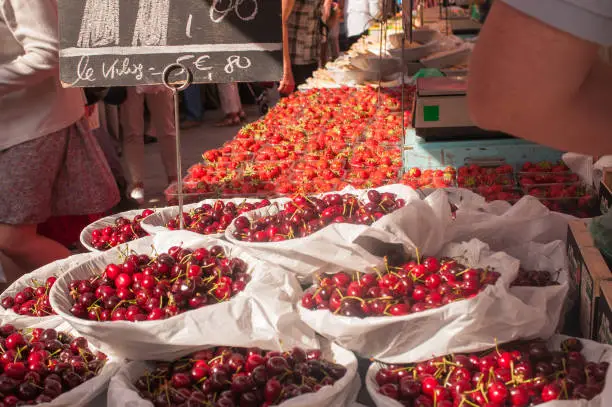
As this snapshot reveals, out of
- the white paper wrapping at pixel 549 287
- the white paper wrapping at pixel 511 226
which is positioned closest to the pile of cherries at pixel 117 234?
the white paper wrapping at pixel 511 226

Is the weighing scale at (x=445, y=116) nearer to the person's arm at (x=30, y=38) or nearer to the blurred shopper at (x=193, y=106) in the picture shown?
the person's arm at (x=30, y=38)

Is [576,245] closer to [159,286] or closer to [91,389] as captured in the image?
[159,286]

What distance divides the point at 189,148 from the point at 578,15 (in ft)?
24.7

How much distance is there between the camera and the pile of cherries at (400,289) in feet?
5.84

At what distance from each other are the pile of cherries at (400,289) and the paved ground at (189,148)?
4.45m

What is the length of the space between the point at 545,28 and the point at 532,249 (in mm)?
1427

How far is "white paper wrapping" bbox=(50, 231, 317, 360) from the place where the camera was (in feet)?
5.67

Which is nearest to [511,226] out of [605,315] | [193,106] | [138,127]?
[605,315]

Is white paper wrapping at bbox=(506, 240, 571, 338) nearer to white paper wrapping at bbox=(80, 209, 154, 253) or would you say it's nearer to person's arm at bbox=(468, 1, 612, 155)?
person's arm at bbox=(468, 1, 612, 155)

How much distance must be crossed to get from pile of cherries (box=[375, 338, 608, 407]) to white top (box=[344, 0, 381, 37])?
8.66m

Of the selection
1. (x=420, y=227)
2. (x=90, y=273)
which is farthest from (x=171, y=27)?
(x=420, y=227)

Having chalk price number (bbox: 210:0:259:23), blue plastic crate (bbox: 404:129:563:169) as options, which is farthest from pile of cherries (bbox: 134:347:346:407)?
blue plastic crate (bbox: 404:129:563:169)

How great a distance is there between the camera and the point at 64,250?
3.34 m

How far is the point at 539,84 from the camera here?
957mm
